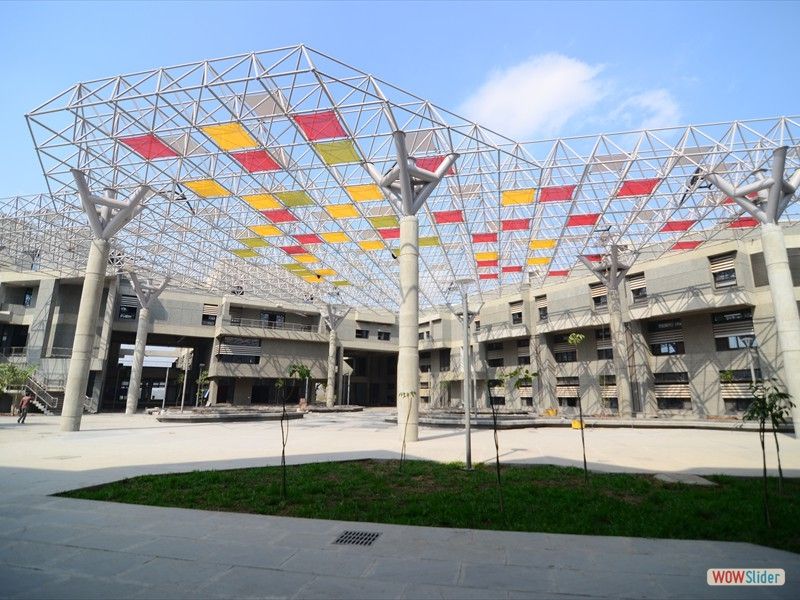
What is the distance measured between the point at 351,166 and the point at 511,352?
3644 cm

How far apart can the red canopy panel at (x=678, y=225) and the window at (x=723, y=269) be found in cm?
588

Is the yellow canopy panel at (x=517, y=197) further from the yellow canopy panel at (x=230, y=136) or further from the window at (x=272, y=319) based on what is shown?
the window at (x=272, y=319)

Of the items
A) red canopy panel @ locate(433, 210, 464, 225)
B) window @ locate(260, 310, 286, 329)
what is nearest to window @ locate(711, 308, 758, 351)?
red canopy panel @ locate(433, 210, 464, 225)

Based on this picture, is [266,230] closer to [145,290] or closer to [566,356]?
[145,290]

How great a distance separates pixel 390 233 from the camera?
31172 mm

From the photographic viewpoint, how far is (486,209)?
2916 cm

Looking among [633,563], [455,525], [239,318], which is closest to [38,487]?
[455,525]

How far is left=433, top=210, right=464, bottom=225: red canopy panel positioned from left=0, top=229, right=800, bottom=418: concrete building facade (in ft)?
50.3

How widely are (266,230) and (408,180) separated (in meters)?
16.2

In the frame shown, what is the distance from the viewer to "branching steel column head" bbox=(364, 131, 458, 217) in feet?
64.0

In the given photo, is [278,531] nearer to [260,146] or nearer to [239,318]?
[260,146]

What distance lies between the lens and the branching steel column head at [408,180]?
64.0 ft

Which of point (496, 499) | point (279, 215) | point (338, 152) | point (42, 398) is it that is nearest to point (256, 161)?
point (338, 152)

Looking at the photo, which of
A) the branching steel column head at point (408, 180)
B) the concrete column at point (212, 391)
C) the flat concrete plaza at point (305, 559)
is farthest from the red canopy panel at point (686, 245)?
the concrete column at point (212, 391)
